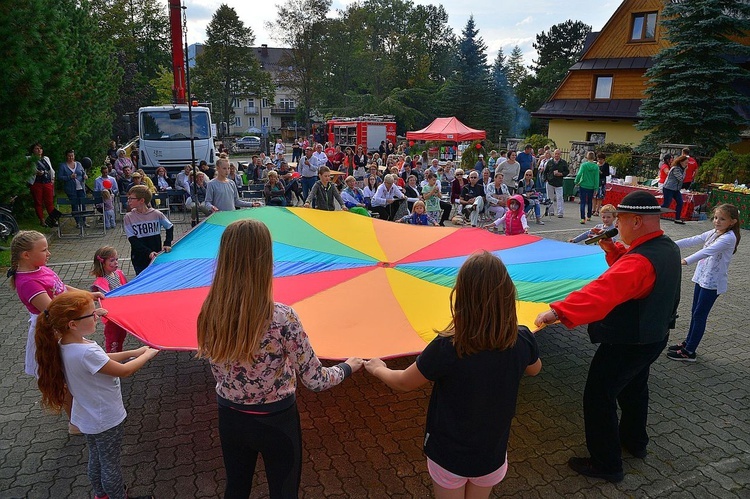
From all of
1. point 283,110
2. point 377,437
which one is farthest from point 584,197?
point 283,110

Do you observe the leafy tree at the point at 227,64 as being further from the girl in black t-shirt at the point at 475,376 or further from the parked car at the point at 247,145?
the girl in black t-shirt at the point at 475,376

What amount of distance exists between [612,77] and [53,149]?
25.2m

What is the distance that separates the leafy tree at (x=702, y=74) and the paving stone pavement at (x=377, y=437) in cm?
1740

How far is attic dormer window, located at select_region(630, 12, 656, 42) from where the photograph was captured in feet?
85.6

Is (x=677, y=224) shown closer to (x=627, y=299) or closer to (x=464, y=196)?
(x=464, y=196)

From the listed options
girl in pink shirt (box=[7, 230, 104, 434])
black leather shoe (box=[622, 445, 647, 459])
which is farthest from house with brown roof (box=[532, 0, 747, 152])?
girl in pink shirt (box=[7, 230, 104, 434])

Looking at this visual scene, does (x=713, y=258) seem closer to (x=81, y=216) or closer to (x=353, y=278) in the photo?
(x=353, y=278)

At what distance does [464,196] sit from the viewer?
41.8 ft

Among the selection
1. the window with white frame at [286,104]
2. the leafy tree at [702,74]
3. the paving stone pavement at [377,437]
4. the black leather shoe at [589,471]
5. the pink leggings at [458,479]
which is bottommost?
the paving stone pavement at [377,437]

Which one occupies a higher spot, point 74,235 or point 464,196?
point 464,196

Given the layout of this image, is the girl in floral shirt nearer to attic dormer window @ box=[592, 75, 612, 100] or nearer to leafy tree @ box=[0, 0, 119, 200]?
leafy tree @ box=[0, 0, 119, 200]

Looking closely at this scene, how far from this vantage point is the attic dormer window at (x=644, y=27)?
26086mm

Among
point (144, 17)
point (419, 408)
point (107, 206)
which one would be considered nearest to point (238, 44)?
point (144, 17)

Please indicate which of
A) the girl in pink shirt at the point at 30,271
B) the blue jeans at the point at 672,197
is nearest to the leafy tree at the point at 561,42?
the blue jeans at the point at 672,197
